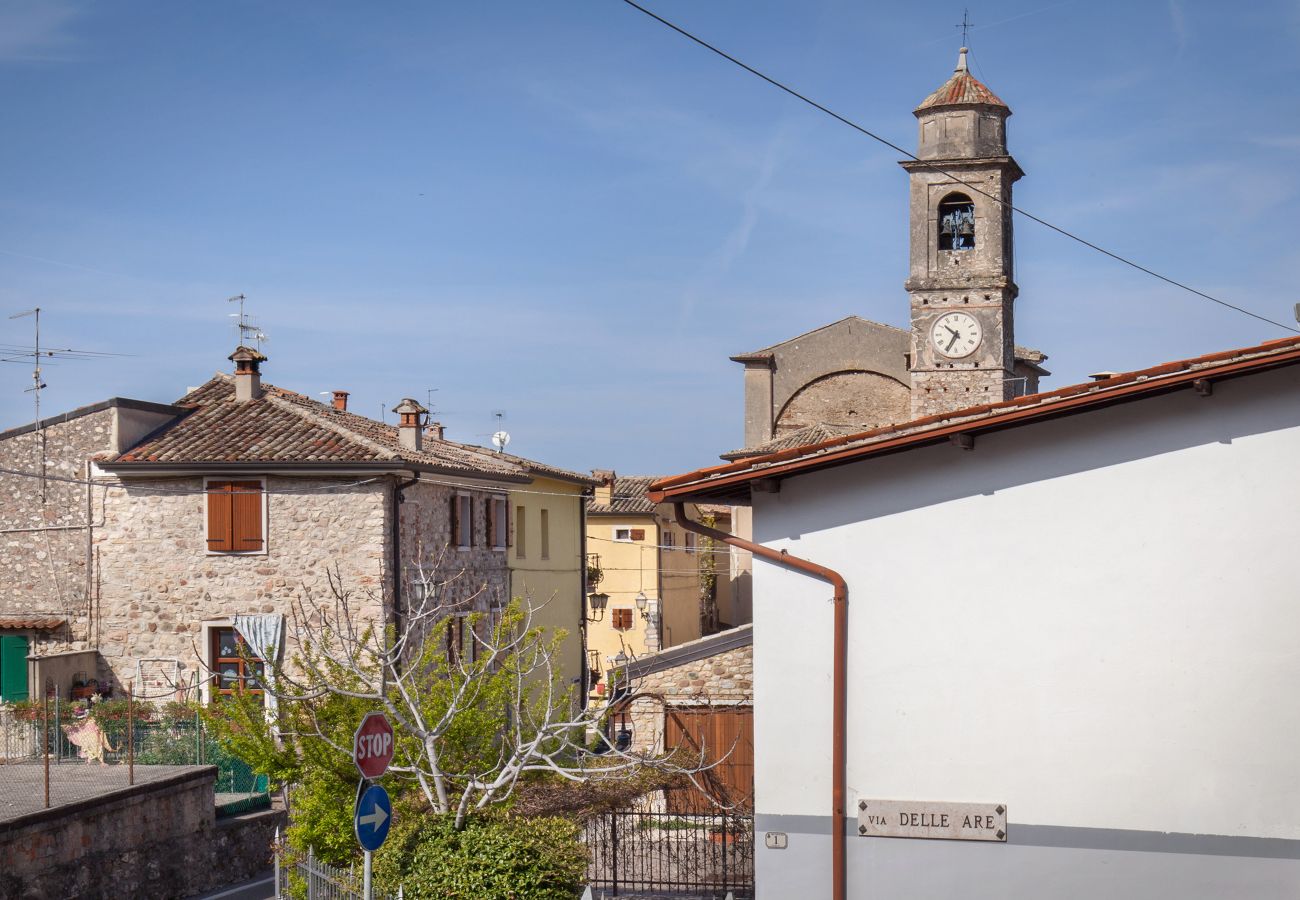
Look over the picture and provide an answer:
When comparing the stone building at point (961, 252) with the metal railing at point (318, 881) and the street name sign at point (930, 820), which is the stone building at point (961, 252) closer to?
the metal railing at point (318, 881)

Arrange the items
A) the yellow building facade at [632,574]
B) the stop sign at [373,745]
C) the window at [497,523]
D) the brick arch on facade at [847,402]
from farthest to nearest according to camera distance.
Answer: the yellow building facade at [632,574] < the brick arch on facade at [847,402] < the window at [497,523] < the stop sign at [373,745]

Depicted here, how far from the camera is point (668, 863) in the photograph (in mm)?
17062

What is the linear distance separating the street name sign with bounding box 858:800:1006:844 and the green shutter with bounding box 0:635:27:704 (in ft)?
61.0

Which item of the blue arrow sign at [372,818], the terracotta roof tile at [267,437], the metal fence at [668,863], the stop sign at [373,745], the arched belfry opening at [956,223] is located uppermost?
the arched belfry opening at [956,223]

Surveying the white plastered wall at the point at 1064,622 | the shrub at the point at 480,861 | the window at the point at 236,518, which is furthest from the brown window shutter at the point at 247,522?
the white plastered wall at the point at 1064,622

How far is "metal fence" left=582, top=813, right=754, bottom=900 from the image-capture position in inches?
654

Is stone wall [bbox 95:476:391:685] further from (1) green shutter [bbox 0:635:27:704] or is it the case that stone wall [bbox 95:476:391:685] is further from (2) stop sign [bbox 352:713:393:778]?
(2) stop sign [bbox 352:713:393:778]

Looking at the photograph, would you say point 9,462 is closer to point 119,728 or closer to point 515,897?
point 119,728

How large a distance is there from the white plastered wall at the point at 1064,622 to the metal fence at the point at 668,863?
19.8 ft

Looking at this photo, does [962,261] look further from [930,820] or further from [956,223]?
[930,820]

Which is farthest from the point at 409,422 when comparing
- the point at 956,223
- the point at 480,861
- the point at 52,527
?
the point at 480,861

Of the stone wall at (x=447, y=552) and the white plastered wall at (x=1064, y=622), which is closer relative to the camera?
the white plastered wall at (x=1064, y=622)

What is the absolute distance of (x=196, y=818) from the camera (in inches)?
801

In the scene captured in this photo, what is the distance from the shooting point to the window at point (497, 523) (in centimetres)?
2948
